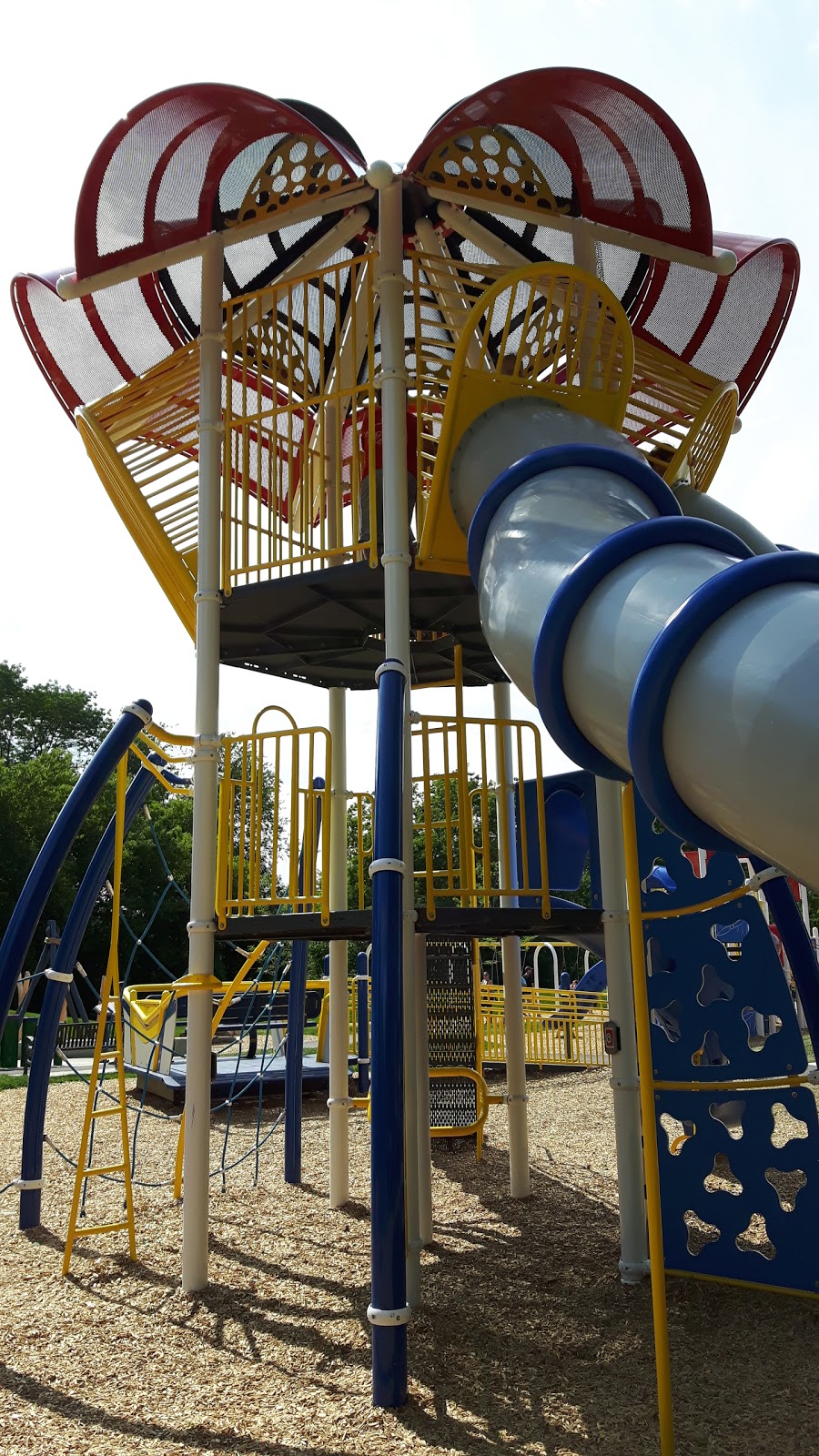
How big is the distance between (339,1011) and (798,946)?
3732mm

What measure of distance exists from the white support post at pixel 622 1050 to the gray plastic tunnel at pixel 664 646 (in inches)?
98.9

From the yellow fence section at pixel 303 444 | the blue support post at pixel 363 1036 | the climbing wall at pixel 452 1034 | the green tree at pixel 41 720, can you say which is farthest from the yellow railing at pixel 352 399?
the green tree at pixel 41 720

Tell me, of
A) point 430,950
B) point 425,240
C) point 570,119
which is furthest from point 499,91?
point 430,950

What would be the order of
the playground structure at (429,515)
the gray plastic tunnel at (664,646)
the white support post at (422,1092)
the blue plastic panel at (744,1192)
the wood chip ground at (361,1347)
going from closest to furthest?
the gray plastic tunnel at (664,646) → the wood chip ground at (361,1347) → the playground structure at (429,515) → the blue plastic panel at (744,1192) → the white support post at (422,1092)

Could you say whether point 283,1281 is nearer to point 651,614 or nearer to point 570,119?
point 651,614

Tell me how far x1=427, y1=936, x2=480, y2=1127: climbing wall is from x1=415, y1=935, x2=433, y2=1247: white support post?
3.76 meters

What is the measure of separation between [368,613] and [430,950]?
640cm

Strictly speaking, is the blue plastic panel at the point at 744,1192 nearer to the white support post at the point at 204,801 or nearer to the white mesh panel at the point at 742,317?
the white support post at the point at 204,801

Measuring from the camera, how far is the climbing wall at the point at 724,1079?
5633 mm

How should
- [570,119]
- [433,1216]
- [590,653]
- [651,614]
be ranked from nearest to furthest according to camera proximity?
[651,614], [590,653], [570,119], [433,1216]

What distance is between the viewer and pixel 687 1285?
19.0ft

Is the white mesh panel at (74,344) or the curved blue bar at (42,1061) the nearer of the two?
the curved blue bar at (42,1061)

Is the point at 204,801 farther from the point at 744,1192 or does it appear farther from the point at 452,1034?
the point at 452,1034

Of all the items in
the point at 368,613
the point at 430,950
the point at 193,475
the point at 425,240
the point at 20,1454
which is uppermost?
the point at 425,240
